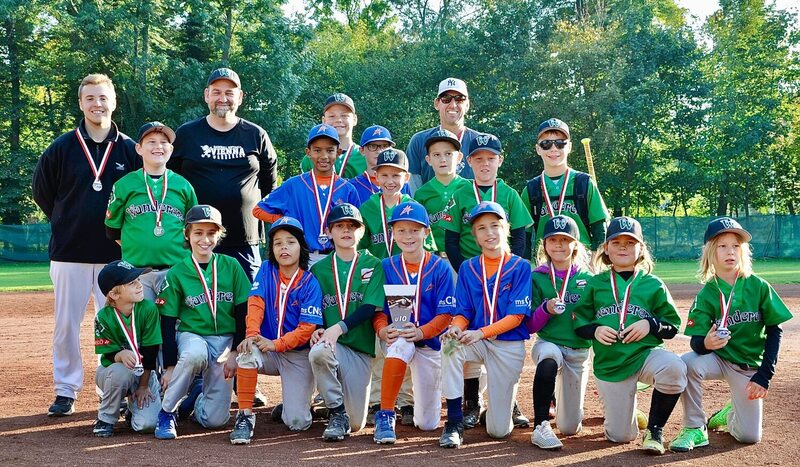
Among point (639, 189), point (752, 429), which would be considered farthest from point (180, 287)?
point (639, 189)

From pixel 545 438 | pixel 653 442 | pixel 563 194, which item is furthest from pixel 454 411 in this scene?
pixel 563 194

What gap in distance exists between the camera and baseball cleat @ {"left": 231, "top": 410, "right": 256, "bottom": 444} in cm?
530

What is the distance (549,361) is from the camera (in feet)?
18.0

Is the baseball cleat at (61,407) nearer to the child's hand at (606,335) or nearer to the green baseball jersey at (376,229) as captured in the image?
the green baseball jersey at (376,229)

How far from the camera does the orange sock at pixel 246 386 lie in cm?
550

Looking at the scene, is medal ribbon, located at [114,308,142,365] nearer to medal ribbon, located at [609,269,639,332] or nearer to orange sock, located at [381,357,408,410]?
orange sock, located at [381,357,408,410]

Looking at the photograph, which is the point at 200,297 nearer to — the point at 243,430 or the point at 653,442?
the point at 243,430

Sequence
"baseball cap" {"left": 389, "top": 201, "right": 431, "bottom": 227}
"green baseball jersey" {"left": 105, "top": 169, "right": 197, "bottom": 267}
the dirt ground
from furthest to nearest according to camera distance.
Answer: "green baseball jersey" {"left": 105, "top": 169, "right": 197, "bottom": 267}
"baseball cap" {"left": 389, "top": 201, "right": 431, "bottom": 227}
the dirt ground

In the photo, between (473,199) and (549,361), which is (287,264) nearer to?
(473,199)

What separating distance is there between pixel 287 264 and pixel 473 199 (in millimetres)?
1524

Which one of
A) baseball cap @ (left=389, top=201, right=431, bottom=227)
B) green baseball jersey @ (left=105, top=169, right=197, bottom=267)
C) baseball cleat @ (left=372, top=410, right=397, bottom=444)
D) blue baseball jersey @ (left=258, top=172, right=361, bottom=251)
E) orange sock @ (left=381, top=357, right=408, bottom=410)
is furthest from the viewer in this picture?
blue baseball jersey @ (left=258, top=172, right=361, bottom=251)

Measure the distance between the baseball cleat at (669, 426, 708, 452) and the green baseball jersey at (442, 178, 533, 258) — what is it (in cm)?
194

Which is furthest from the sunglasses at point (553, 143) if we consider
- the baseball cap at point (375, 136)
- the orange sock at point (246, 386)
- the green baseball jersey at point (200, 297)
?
the orange sock at point (246, 386)

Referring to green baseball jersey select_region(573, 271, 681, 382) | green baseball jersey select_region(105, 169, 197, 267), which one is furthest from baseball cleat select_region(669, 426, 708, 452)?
green baseball jersey select_region(105, 169, 197, 267)
